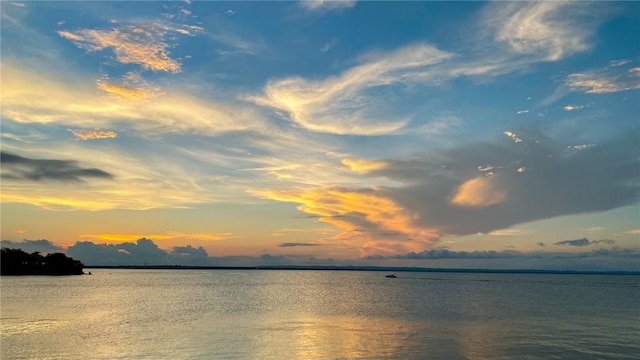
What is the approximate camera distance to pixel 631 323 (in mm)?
70625

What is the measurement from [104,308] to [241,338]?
1727 inches

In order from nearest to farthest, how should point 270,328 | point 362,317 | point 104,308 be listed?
point 270,328 < point 362,317 < point 104,308

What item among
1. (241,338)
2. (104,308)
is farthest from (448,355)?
(104,308)

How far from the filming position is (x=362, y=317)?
72.8m

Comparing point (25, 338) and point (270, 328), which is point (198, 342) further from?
point (25, 338)

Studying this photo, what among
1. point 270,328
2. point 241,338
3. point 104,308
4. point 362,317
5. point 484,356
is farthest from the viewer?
point 104,308

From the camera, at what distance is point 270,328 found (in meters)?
58.1

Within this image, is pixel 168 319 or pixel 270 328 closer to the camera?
pixel 270 328

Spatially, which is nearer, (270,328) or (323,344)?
(323,344)

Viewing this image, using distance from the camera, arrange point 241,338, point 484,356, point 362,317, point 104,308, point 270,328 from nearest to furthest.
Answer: point 484,356, point 241,338, point 270,328, point 362,317, point 104,308

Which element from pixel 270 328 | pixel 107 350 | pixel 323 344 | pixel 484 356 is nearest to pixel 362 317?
pixel 270 328

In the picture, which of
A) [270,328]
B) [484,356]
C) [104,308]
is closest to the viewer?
[484,356]

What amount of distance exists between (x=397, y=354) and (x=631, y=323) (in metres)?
48.1

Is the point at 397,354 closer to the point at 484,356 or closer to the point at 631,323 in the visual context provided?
the point at 484,356
